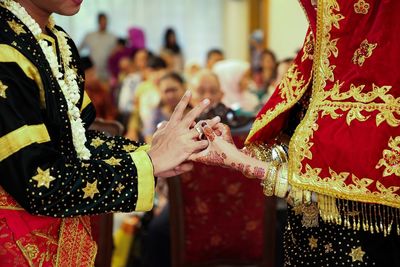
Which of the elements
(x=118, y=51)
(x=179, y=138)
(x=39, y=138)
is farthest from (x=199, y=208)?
(x=118, y=51)

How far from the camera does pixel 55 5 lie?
169cm

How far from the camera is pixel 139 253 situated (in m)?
3.90

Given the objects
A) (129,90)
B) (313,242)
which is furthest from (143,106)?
(313,242)

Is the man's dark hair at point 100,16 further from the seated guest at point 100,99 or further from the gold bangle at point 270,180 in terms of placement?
the gold bangle at point 270,180

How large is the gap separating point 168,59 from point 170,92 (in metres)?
4.93

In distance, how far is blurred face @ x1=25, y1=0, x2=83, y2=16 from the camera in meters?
1.69

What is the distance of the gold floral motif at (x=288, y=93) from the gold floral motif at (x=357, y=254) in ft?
1.26

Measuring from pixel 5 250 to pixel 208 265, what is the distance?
1.55 m

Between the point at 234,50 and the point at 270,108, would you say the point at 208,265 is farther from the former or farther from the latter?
the point at 234,50

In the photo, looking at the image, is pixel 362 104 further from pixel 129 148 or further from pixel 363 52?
pixel 129 148

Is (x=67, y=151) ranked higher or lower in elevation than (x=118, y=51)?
lower

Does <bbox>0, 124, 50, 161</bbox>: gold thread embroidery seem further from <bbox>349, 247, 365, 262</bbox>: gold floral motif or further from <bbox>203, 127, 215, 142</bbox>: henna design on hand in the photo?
<bbox>349, 247, 365, 262</bbox>: gold floral motif

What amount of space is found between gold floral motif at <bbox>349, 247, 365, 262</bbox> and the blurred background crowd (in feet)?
3.84

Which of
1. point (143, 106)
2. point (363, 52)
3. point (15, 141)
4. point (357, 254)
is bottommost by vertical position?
point (357, 254)
